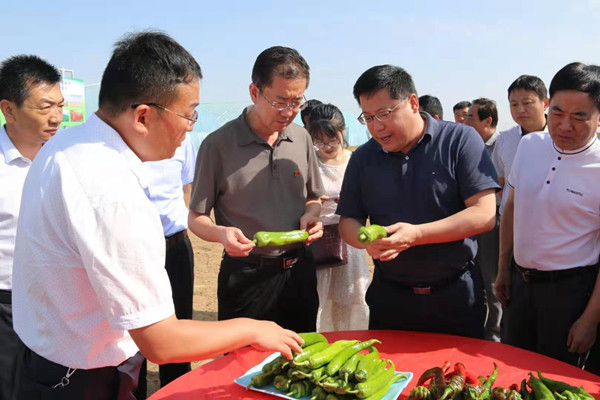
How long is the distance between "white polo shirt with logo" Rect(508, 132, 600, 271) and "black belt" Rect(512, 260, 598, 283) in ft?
0.10

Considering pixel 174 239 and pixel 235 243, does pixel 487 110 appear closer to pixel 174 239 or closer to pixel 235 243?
pixel 174 239

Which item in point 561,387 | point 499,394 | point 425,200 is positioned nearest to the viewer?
point 499,394

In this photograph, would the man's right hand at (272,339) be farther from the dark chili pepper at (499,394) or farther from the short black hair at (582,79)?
the short black hair at (582,79)

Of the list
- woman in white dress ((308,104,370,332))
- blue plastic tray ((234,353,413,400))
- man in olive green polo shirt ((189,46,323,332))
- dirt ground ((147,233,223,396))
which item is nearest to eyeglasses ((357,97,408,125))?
man in olive green polo shirt ((189,46,323,332))

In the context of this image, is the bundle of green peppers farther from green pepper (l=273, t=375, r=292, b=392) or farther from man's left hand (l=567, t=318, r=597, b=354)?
man's left hand (l=567, t=318, r=597, b=354)

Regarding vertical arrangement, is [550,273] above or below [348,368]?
above

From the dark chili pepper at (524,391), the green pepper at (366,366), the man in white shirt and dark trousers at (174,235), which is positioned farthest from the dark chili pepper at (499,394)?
the man in white shirt and dark trousers at (174,235)

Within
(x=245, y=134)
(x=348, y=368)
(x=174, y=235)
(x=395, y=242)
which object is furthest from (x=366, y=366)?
(x=174, y=235)

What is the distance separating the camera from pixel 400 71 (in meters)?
3.09

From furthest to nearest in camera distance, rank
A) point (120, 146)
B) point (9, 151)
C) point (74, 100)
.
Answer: point (74, 100) → point (9, 151) → point (120, 146)

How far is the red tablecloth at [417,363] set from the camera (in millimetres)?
2215

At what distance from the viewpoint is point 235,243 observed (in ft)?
10.1

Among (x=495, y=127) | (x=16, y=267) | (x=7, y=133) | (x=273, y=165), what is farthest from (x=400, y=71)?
(x=495, y=127)

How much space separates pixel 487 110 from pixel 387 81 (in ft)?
15.2
